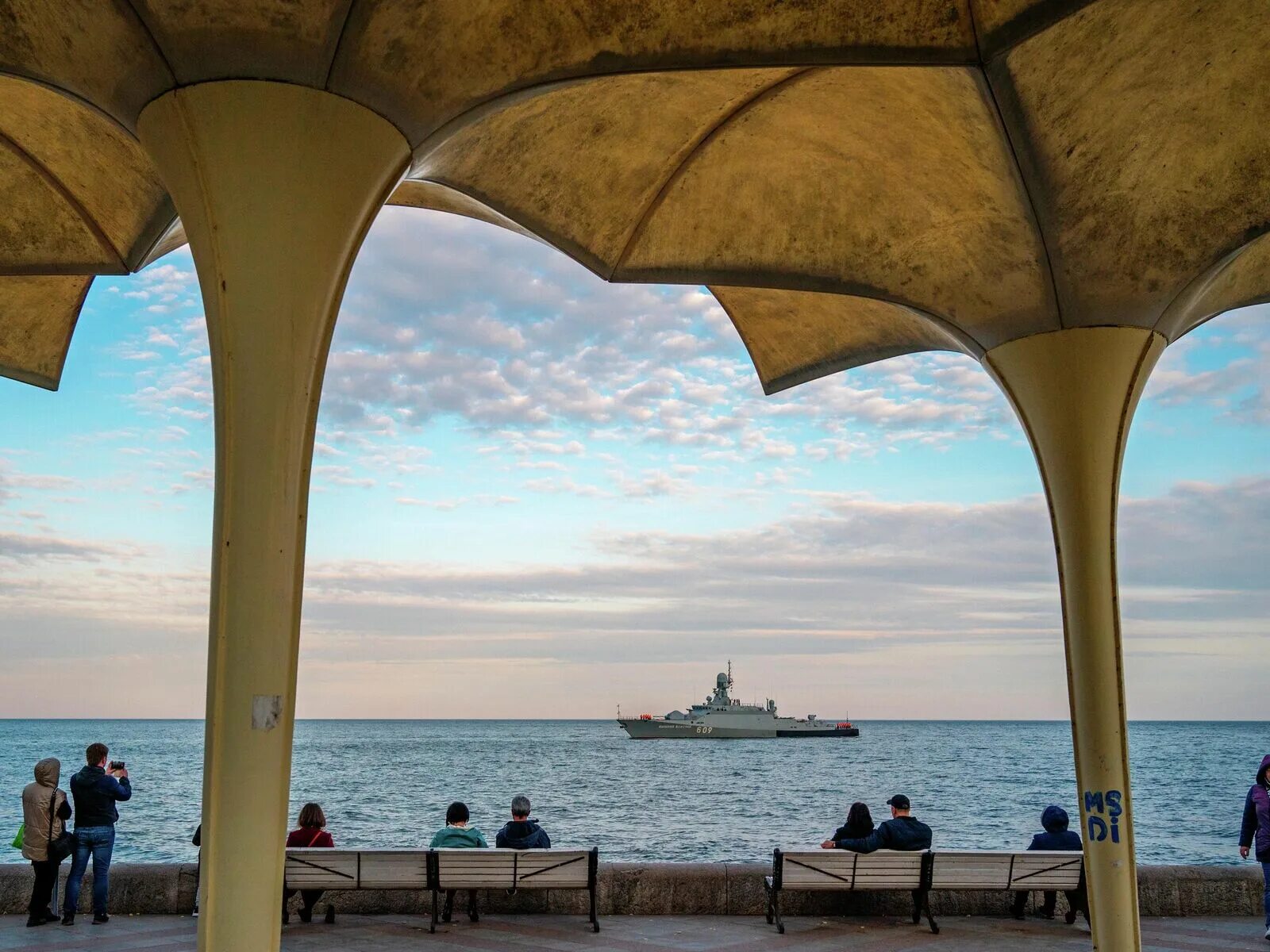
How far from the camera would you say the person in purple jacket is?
31.2ft

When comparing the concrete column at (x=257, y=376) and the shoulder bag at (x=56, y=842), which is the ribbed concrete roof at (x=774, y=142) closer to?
the concrete column at (x=257, y=376)

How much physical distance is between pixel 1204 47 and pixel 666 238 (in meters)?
5.28

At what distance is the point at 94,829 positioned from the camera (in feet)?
31.7

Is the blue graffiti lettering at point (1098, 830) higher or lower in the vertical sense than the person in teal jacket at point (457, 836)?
higher

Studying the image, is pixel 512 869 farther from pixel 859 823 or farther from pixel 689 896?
pixel 859 823

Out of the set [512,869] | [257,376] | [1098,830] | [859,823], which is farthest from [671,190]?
[1098,830]

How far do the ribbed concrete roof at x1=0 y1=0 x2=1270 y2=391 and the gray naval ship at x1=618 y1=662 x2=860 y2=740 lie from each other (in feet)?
306

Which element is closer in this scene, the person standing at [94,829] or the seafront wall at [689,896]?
the person standing at [94,829]

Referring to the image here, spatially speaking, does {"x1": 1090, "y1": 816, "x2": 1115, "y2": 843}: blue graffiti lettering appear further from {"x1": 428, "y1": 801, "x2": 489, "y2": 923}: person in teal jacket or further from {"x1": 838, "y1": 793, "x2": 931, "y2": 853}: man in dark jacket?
{"x1": 428, "y1": 801, "x2": 489, "y2": 923}: person in teal jacket

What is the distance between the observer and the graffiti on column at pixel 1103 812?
9.41 m

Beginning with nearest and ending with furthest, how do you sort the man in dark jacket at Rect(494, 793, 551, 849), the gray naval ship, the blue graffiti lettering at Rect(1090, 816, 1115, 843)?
1. the blue graffiti lettering at Rect(1090, 816, 1115, 843)
2. the man in dark jacket at Rect(494, 793, 551, 849)
3. the gray naval ship

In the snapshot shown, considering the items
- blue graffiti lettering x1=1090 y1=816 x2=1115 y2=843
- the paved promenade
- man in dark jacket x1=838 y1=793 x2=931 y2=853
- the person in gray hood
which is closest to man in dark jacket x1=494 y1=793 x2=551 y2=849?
the paved promenade

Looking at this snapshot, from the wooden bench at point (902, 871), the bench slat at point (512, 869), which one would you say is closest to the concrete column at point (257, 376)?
the bench slat at point (512, 869)

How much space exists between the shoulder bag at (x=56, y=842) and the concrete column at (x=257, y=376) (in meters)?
3.86
